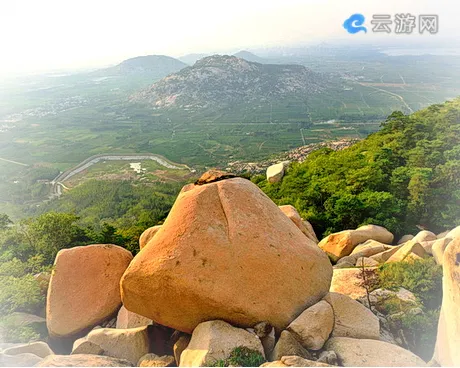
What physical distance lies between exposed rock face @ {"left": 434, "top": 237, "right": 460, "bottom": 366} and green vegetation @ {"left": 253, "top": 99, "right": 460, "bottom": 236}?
327 inches

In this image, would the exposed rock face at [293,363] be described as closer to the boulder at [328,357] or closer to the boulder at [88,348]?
the boulder at [328,357]

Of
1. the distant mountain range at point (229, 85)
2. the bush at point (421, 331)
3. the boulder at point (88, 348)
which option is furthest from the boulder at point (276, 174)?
the distant mountain range at point (229, 85)

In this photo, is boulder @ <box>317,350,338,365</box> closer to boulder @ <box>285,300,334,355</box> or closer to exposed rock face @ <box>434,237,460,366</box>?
boulder @ <box>285,300,334,355</box>

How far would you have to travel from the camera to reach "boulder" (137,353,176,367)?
5613mm

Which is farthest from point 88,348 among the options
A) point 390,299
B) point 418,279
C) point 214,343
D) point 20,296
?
point 418,279

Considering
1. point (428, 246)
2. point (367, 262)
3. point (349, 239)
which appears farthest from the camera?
point (349, 239)

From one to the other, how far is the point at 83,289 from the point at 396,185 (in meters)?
14.5

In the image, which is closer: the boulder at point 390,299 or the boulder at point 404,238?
the boulder at point 390,299

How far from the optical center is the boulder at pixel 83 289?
707cm

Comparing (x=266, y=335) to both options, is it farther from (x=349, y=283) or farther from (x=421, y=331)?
(x=349, y=283)

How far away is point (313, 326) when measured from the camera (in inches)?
210

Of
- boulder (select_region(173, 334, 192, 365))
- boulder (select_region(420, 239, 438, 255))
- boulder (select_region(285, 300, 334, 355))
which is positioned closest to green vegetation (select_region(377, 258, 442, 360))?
boulder (select_region(420, 239, 438, 255))

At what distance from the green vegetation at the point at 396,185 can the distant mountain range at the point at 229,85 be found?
10178 centimetres

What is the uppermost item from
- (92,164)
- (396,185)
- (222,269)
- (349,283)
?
(222,269)
